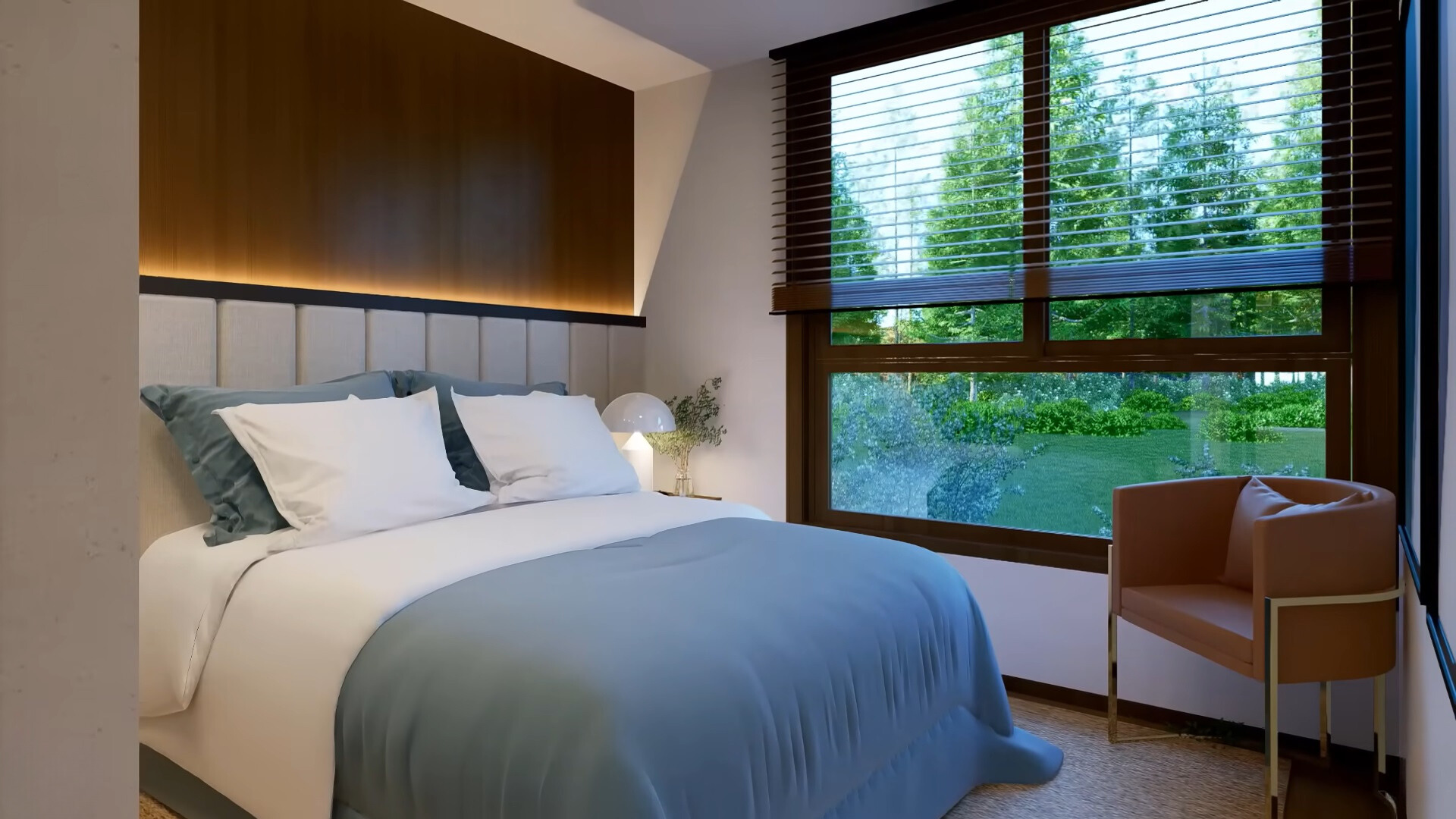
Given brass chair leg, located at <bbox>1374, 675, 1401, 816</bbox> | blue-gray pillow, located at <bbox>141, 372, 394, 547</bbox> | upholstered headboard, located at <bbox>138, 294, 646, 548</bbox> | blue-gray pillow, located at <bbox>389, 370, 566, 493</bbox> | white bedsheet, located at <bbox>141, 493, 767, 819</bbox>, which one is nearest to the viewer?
white bedsheet, located at <bbox>141, 493, 767, 819</bbox>

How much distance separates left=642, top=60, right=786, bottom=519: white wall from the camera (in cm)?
391

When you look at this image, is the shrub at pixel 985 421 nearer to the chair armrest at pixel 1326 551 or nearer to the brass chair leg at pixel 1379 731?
the chair armrest at pixel 1326 551

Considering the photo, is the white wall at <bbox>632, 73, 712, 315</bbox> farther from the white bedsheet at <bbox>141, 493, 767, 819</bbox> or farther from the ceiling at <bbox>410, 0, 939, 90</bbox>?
the white bedsheet at <bbox>141, 493, 767, 819</bbox>

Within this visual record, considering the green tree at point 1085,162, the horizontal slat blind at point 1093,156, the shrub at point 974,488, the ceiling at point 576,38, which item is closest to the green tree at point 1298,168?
the horizontal slat blind at point 1093,156

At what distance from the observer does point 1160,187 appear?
2943 mm

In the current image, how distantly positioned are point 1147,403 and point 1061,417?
30 centimetres

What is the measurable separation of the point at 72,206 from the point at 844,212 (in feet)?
10.8

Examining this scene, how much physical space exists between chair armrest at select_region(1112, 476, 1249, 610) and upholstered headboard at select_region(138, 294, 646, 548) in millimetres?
2374

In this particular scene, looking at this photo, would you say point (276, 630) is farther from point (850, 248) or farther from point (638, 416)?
point (850, 248)

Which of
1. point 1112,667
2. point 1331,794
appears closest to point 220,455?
point 1112,667

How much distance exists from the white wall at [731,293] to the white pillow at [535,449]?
0.96 metres

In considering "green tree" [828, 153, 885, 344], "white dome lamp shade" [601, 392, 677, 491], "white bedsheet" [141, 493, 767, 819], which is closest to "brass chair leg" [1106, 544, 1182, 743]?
Result: "green tree" [828, 153, 885, 344]

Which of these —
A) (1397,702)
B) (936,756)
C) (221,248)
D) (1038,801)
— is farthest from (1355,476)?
(221,248)

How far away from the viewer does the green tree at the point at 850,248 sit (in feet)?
12.0
